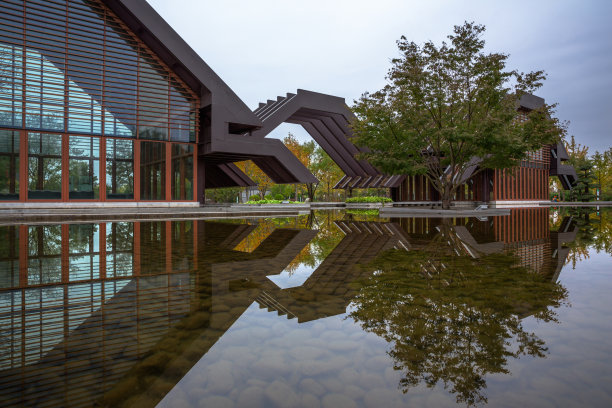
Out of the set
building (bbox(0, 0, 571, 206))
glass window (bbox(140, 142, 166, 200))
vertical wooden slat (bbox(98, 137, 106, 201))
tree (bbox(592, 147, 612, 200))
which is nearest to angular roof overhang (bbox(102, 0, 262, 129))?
building (bbox(0, 0, 571, 206))

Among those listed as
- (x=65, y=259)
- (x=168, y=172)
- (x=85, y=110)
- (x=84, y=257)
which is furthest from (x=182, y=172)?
(x=65, y=259)

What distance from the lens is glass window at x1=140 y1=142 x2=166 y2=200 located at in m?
25.2

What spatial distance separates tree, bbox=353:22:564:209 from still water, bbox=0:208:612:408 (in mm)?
15875

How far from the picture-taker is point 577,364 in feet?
8.31

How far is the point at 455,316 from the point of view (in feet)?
11.4

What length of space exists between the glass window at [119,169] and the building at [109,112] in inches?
2.3

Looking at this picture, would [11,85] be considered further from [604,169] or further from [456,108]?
[604,169]

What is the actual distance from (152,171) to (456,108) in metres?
18.8

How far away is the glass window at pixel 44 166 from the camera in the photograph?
72.4 ft

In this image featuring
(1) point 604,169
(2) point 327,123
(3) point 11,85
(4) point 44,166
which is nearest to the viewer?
(3) point 11,85

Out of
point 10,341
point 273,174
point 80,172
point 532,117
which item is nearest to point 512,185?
point 532,117

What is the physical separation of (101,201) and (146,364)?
→ 947 inches

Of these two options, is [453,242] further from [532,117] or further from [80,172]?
[80,172]

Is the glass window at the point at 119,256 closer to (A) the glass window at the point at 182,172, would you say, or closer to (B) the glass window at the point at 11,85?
(B) the glass window at the point at 11,85
